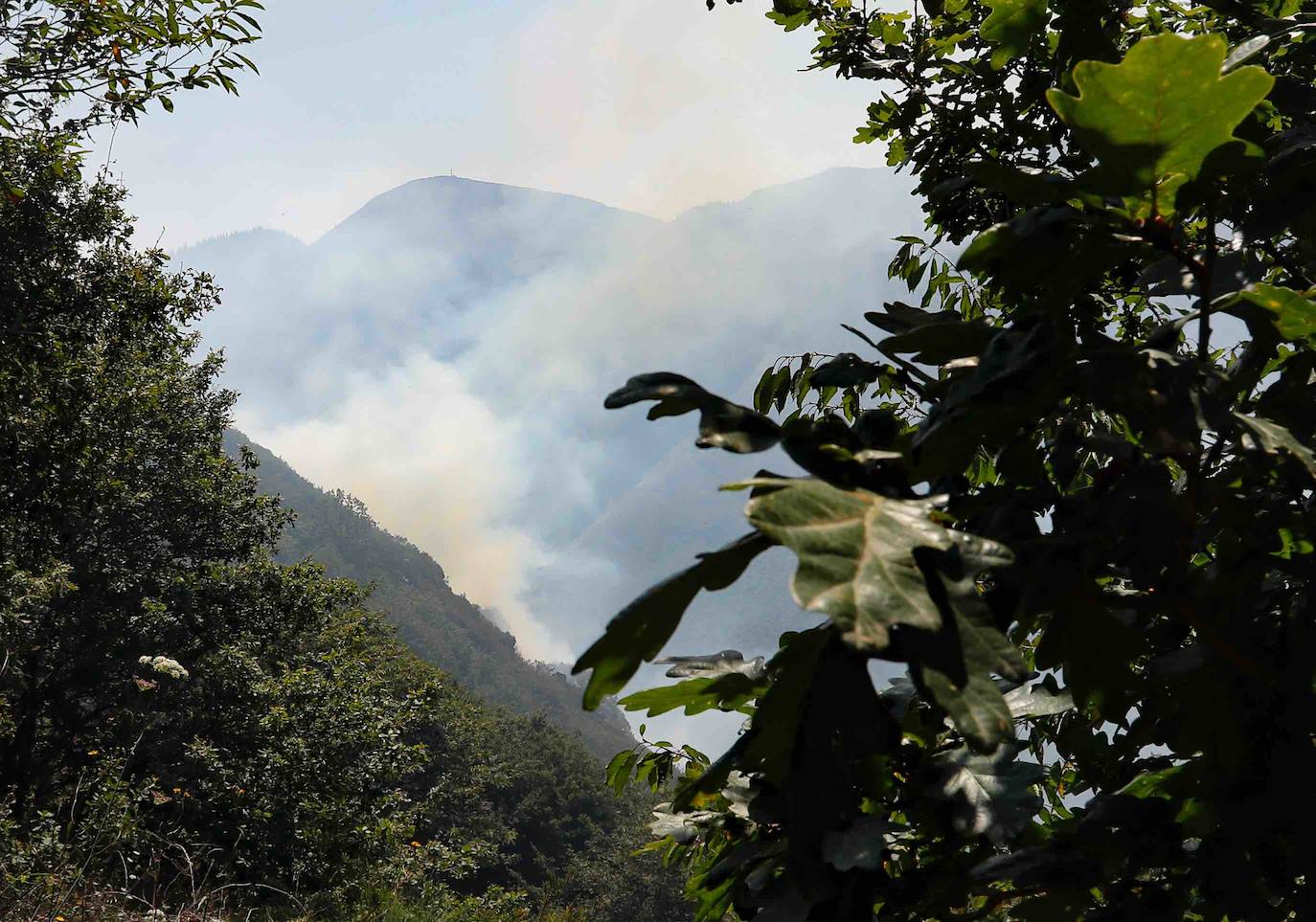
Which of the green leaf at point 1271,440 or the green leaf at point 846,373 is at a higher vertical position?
the green leaf at point 846,373

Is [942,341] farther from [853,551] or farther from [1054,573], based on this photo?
[853,551]

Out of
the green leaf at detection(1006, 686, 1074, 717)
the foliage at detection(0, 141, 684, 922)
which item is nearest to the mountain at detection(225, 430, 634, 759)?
the foliage at detection(0, 141, 684, 922)

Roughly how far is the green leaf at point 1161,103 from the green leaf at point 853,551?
37 cm

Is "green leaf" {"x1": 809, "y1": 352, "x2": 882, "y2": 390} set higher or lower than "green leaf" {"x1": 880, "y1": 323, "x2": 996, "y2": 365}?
higher

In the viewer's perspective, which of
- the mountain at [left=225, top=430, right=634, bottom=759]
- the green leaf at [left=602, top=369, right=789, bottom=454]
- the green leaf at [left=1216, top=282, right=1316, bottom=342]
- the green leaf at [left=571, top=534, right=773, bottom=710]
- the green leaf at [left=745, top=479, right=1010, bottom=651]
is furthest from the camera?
the mountain at [left=225, top=430, right=634, bottom=759]

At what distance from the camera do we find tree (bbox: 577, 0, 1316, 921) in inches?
21.8

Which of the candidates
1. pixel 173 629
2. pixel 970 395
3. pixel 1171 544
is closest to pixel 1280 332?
pixel 1171 544

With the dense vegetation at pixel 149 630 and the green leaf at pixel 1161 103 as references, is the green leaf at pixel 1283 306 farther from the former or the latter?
the dense vegetation at pixel 149 630

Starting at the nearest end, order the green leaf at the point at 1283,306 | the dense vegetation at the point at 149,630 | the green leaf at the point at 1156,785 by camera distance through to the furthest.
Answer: the green leaf at the point at 1283,306 < the green leaf at the point at 1156,785 < the dense vegetation at the point at 149,630

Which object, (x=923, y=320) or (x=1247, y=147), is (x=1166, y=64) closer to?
(x=1247, y=147)

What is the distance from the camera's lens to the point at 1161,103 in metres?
0.68

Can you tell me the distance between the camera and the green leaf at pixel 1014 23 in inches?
47.2

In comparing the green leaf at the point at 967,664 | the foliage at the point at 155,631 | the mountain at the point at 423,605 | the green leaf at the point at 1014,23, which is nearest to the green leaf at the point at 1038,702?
the green leaf at the point at 967,664

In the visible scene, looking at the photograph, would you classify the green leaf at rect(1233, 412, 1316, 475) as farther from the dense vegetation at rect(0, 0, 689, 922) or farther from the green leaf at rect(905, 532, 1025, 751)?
the dense vegetation at rect(0, 0, 689, 922)
